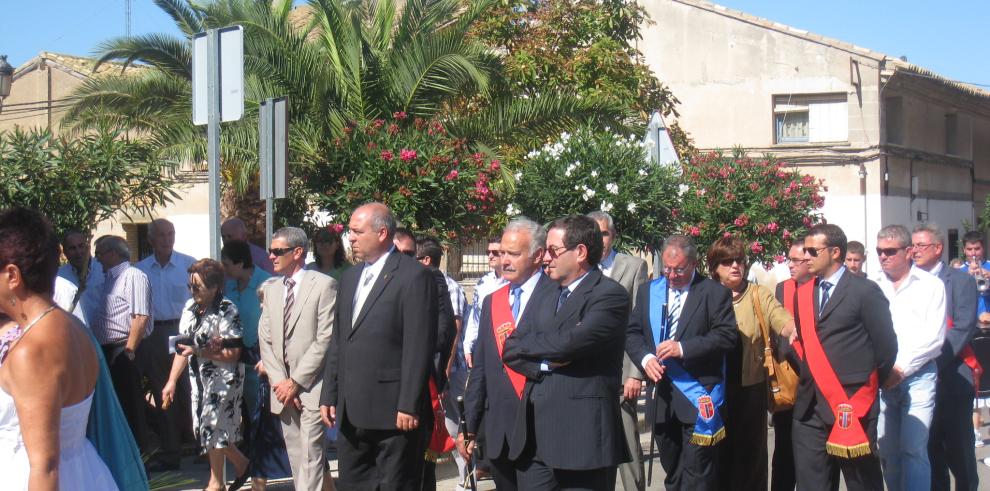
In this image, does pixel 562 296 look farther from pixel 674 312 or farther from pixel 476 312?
pixel 476 312

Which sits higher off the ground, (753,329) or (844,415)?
(753,329)

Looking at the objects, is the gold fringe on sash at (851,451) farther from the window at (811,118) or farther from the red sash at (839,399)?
the window at (811,118)

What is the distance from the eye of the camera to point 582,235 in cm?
592

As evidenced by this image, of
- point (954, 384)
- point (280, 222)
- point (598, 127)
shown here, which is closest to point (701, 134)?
point (598, 127)

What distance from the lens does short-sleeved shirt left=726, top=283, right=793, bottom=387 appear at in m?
7.42

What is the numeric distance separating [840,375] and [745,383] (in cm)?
72

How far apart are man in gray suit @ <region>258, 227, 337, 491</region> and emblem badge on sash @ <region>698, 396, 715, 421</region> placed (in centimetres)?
253

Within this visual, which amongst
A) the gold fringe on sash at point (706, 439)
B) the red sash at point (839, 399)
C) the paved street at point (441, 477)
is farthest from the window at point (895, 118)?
the gold fringe on sash at point (706, 439)

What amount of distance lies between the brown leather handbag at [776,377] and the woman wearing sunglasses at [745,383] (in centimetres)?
3

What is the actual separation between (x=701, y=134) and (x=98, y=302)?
2313 centimetres

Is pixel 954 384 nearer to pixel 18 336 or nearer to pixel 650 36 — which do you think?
pixel 18 336

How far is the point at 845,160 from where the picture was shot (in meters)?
28.2

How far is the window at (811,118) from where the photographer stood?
28406 mm

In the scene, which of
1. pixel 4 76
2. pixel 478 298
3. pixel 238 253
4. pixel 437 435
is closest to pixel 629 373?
pixel 478 298
